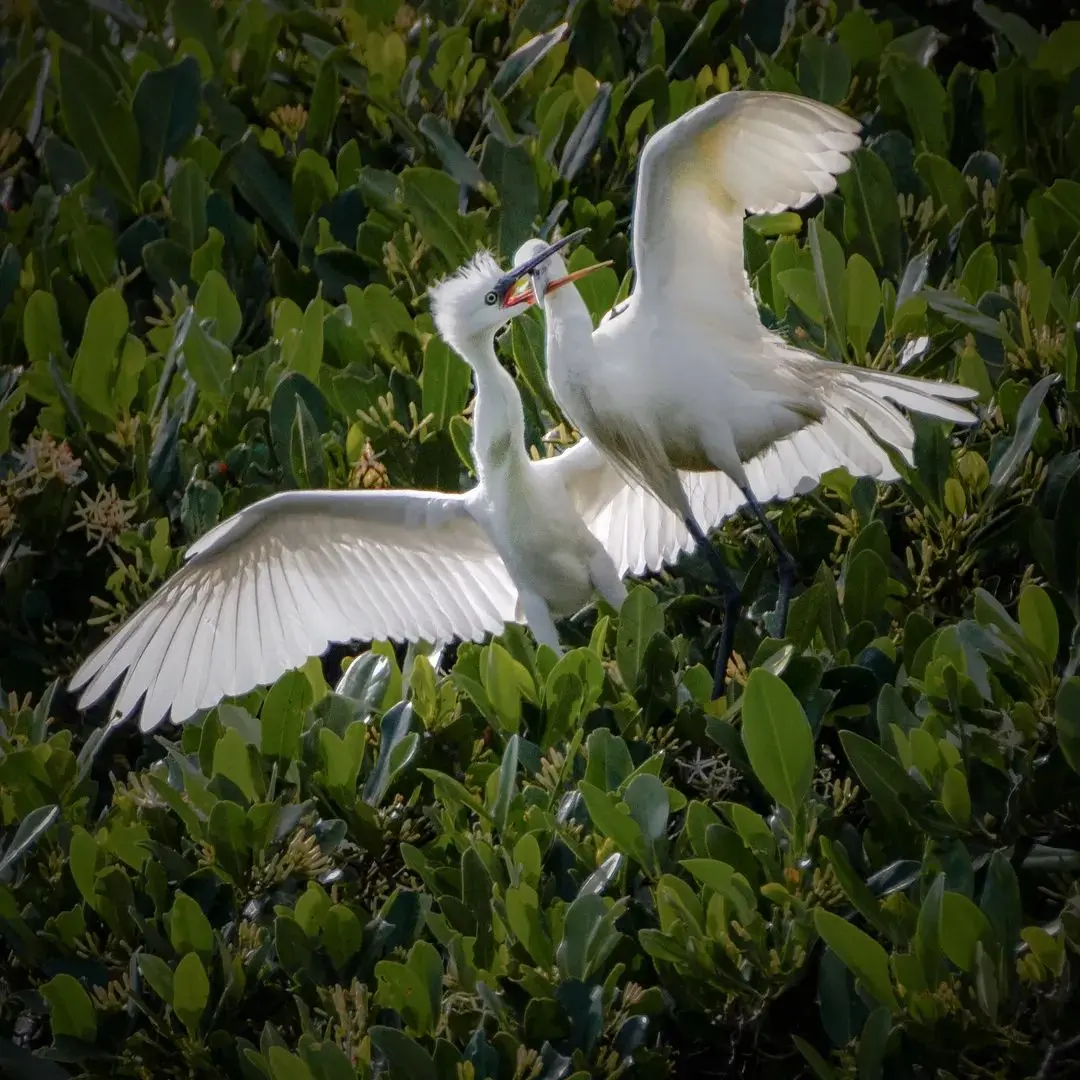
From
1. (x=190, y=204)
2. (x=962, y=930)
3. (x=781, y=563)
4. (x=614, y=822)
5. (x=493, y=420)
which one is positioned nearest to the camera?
(x=962, y=930)

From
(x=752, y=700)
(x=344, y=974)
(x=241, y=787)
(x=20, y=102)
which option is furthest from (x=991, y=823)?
(x=20, y=102)

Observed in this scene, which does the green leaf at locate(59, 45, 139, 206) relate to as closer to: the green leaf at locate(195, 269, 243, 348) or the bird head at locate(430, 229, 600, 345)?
the green leaf at locate(195, 269, 243, 348)

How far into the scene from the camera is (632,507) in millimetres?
4484

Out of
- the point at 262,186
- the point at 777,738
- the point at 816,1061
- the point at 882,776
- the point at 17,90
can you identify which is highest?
the point at 17,90

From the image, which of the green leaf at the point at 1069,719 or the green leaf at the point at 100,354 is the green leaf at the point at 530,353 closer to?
the green leaf at the point at 100,354

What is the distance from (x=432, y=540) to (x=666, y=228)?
1059 mm

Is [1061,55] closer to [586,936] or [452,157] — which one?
[452,157]

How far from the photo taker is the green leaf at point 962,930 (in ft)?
8.18

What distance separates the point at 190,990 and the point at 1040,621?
60.7 inches

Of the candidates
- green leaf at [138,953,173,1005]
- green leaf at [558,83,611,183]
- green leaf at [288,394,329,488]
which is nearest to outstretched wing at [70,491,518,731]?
green leaf at [288,394,329,488]

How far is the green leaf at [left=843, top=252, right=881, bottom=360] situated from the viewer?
11.8ft

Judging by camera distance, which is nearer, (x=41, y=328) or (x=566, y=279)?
(x=566, y=279)

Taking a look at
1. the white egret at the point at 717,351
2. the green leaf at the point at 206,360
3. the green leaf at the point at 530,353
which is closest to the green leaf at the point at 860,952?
the white egret at the point at 717,351

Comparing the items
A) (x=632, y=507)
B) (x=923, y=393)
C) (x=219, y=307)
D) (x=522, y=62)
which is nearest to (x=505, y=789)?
(x=923, y=393)
